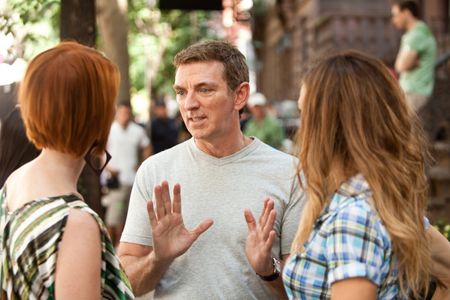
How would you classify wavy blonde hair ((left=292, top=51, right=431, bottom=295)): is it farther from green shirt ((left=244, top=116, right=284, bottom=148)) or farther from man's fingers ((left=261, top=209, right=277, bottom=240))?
green shirt ((left=244, top=116, right=284, bottom=148))

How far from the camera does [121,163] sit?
41.8ft

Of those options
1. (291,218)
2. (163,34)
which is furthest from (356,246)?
(163,34)

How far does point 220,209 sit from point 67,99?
123cm

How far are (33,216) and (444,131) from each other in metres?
11.0

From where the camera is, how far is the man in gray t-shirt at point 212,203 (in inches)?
144

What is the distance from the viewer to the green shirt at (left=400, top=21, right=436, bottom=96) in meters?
10.4

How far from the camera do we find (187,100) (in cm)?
398

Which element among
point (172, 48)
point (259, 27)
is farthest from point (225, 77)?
point (259, 27)

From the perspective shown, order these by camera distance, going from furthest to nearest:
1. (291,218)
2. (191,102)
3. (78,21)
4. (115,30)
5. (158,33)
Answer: (158,33)
(115,30)
(78,21)
(191,102)
(291,218)

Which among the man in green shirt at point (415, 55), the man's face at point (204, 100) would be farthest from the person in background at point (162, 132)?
the man's face at point (204, 100)

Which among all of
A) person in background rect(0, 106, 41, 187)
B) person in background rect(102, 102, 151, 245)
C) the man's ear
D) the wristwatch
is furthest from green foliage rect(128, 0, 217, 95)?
the wristwatch

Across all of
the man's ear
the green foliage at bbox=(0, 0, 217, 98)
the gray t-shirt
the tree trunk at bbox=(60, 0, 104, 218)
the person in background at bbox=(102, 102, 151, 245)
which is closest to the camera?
the gray t-shirt

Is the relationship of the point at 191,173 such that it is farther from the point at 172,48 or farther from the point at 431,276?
the point at 172,48

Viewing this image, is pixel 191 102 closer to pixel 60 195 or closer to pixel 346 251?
pixel 60 195
